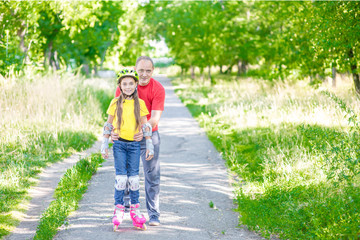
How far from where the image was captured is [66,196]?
657cm

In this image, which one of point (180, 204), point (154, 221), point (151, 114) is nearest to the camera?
point (151, 114)

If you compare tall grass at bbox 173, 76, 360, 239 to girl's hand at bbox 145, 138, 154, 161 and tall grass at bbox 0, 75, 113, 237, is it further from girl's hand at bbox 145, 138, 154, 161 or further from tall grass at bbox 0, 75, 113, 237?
tall grass at bbox 0, 75, 113, 237

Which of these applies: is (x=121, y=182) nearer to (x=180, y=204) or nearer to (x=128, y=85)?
(x=128, y=85)

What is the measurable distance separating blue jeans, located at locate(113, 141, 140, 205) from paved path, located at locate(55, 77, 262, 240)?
535 mm

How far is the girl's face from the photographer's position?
508cm

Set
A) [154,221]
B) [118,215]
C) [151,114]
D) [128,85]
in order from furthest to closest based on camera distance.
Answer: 1. [154,221]
2. [151,114]
3. [118,215]
4. [128,85]

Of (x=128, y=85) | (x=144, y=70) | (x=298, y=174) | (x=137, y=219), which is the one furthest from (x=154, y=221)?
(x=298, y=174)

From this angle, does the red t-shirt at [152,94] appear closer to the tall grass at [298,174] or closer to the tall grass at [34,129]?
the tall grass at [298,174]

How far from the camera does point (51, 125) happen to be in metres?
11.1

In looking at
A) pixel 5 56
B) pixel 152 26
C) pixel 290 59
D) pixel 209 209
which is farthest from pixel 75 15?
pixel 152 26

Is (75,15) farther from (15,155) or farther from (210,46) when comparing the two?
(210,46)

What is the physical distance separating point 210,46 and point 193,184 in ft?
79.7

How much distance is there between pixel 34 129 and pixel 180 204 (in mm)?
5322

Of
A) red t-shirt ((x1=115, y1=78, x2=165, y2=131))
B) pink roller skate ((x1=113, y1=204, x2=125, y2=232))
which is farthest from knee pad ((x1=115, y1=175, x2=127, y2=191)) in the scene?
red t-shirt ((x1=115, y1=78, x2=165, y2=131))
